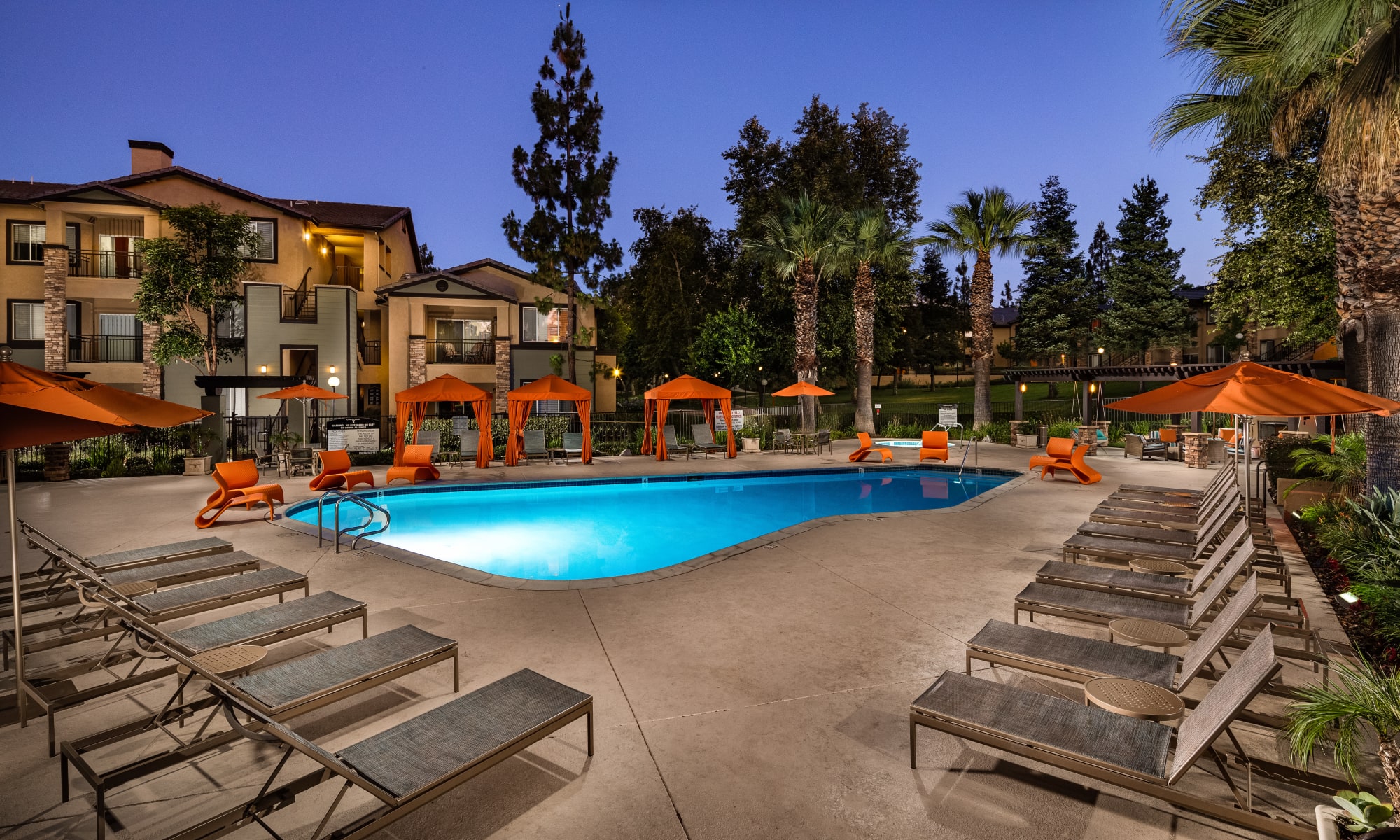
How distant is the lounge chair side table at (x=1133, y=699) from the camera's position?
3283mm

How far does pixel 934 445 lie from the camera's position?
58.2 ft

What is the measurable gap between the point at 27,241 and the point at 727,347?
83.1ft

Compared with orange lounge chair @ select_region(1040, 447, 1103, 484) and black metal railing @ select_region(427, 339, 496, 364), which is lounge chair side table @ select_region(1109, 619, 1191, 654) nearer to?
orange lounge chair @ select_region(1040, 447, 1103, 484)

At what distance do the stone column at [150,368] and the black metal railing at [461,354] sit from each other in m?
8.57

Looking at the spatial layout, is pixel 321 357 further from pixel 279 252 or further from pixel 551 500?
pixel 551 500

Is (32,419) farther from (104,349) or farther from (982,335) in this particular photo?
(104,349)

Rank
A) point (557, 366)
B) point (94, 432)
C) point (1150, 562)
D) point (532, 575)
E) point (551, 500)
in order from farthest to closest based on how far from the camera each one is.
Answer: point (557, 366) → point (551, 500) → point (532, 575) → point (1150, 562) → point (94, 432)

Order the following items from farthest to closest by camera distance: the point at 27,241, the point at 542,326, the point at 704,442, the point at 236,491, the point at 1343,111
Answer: the point at 542,326 → the point at 27,241 → the point at 704,442 → the point at 236,491 → the point at 1343,111

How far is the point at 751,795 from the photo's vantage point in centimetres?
311

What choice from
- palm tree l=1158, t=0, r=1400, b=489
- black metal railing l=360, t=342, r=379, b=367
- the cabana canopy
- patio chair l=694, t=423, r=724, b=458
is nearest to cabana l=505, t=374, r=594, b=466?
patio chair l=694, t=423, r=724, b=458

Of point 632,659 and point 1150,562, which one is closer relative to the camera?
point 632,659

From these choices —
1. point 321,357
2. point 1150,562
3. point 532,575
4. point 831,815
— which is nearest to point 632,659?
point 831,815

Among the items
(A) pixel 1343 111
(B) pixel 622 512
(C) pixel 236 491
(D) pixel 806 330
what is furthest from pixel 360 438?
(A) pixel 1343 111

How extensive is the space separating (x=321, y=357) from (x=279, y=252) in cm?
474
